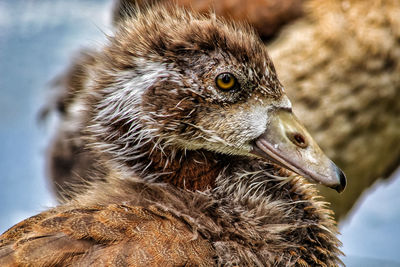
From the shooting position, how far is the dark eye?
1.48 m

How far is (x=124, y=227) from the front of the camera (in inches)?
52.2

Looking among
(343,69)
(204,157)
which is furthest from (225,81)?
(343,69)

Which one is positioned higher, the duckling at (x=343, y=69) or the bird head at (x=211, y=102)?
the bird head at (x=211, y=102)

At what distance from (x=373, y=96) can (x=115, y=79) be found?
8.40 feet

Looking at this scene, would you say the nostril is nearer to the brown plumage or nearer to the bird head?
the bird head

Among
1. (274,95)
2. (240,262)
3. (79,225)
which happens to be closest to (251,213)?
(240,262)

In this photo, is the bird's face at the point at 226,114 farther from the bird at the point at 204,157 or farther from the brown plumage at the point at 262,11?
the brown plumage at the point at 262,11

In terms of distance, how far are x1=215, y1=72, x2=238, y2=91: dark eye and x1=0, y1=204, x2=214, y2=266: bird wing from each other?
1.34 feet

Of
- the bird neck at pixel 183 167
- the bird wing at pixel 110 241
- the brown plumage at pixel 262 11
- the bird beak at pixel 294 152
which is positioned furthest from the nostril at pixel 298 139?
the brown plumage at pixel 262 11

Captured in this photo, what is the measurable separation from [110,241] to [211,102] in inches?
19.7

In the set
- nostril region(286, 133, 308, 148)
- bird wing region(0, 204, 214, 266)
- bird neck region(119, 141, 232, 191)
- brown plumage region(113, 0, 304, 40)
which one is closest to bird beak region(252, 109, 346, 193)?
nostril region(286, 133, 308, 148)

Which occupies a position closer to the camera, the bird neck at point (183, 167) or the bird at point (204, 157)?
the bird at point (204, 157)

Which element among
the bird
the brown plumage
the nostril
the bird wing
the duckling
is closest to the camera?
the bird wing

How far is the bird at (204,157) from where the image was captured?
140 centimetres
